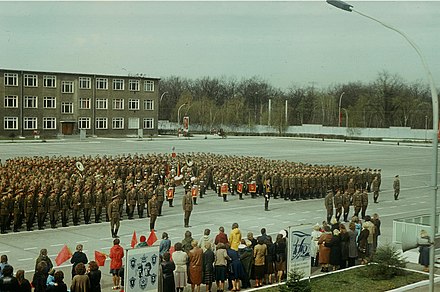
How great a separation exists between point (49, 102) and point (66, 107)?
2450 millimetres

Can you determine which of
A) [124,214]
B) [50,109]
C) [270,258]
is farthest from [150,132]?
[270,258]

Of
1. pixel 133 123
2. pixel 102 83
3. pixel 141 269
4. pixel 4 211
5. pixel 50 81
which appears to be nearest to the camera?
pixel 141 269

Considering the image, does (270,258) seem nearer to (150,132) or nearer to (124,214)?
(124,214)

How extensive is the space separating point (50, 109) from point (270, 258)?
229 feet

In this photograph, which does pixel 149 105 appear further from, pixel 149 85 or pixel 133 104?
pixel 149 85

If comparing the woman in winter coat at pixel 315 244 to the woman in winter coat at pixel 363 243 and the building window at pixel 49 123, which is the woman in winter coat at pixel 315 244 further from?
the building window at pixel 49 123

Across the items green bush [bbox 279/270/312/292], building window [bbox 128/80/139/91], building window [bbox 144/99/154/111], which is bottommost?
green bush [bbox 279/270/312/292]

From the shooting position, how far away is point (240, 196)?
29.5 metres

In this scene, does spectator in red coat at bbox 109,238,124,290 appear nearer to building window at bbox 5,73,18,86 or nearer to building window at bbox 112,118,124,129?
building window at bbox 5,73,18,86

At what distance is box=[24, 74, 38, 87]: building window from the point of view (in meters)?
77.2

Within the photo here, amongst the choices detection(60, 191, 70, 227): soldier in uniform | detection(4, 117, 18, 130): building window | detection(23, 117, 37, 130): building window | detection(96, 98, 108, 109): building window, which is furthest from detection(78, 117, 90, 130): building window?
detection(60, 191, 70, 227): soldier in uniform

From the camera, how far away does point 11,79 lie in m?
76.0

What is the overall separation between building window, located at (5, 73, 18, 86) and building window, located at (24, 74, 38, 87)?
4.12 feet

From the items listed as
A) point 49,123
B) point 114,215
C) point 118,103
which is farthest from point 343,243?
point 118,103
